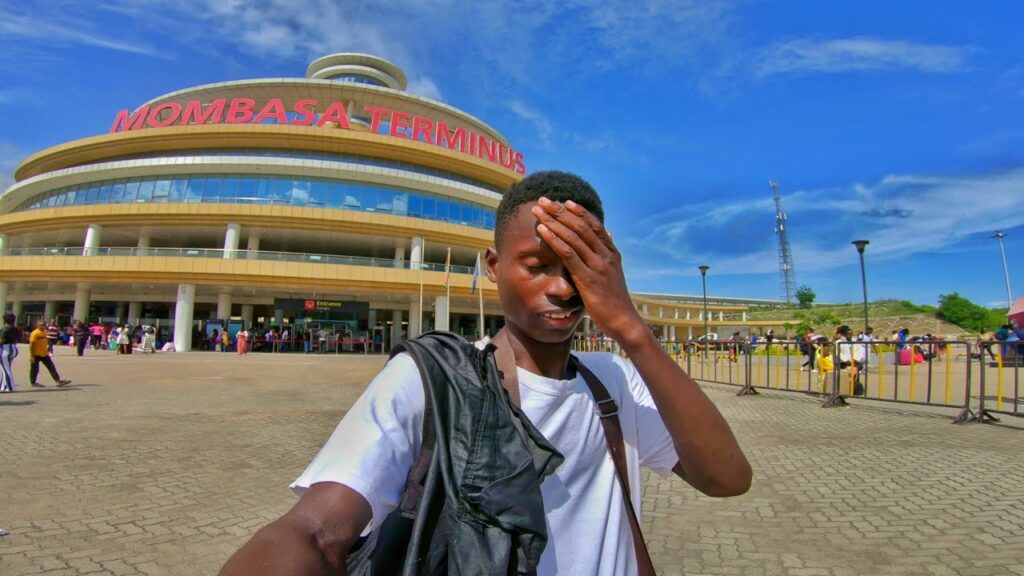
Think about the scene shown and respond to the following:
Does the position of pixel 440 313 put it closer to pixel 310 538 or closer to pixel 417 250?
pixel 417 250

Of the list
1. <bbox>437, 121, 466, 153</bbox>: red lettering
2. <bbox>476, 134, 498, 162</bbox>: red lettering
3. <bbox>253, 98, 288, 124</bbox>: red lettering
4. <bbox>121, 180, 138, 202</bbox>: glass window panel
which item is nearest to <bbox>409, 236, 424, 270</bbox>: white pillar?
<bbox>437, 121, 466, 153</bbox>: red lettering

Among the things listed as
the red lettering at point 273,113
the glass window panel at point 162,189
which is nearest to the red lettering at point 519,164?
the red lettering at point 273,113

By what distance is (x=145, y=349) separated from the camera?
26172 mm

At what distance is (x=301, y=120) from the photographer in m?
32.5

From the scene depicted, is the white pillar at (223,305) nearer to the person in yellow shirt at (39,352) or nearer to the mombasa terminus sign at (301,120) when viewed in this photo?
the mombasa terminus sign at (301,120)

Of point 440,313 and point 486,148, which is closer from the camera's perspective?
point 440,313

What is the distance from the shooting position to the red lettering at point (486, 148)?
36.5 metres

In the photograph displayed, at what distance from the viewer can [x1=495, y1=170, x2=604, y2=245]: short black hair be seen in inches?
52.0

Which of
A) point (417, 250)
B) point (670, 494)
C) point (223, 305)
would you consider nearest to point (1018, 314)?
point (670, 494)

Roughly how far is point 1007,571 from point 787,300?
119083 mm

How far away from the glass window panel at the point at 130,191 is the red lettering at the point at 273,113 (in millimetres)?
7949

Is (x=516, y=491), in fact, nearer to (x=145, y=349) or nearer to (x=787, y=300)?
(x=145, y=349)

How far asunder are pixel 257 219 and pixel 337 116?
32.2ft

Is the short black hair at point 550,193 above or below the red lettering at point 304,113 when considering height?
below
